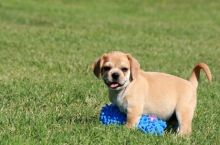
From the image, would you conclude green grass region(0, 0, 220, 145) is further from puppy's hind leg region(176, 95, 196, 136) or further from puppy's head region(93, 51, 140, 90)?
puppy's head region(93, 51, 140, 90)

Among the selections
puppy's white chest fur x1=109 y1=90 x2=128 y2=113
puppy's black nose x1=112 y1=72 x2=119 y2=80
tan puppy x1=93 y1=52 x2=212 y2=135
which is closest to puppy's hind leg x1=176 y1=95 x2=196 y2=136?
tan puppy x1=93 y1=52 x2=212 y2=135

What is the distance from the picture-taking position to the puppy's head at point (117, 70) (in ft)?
23.7

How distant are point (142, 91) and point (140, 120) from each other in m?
0.36

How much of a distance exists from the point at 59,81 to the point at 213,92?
265 centimetres

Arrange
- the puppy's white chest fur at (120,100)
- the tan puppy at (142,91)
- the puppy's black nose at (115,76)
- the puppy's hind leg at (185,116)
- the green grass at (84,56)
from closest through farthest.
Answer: the green grass at (84,56) < the puppy's black nose at (115,76) < the tan puppy at (142,91) < the puppy's white chest fur at (120,100) < the puppy's hind leg at (185,116)

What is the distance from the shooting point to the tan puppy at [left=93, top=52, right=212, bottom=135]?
7316mm

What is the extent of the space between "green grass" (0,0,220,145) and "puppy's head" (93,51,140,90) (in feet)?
1.74

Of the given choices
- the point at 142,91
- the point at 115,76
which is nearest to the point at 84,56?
the point at 142,91

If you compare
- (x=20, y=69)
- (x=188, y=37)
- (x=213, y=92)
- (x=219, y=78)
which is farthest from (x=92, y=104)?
(x=188, y=37)

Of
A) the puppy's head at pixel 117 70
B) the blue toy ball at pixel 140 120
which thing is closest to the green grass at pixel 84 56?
the blue toy ball at pixel 140 120

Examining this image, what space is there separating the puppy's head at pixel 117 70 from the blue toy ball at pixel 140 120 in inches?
13.0

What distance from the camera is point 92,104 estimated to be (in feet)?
29.6

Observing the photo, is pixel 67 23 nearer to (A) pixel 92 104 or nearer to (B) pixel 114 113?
(A) pixel 92 104

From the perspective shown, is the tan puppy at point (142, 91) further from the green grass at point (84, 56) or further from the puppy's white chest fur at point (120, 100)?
the green grass at point (84, 56)
